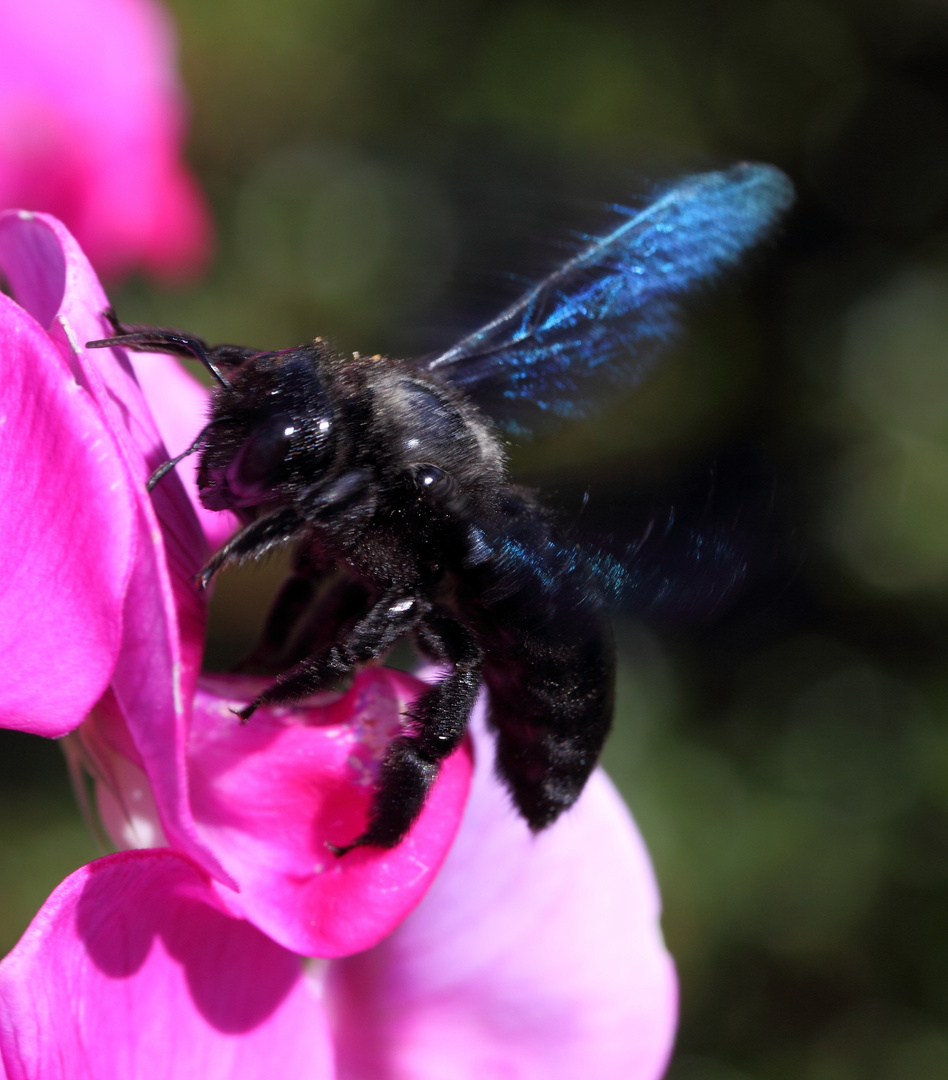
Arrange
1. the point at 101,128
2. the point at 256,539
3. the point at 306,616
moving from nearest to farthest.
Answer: the point at 256,539 < the point at 306,616 < the point at 101,128

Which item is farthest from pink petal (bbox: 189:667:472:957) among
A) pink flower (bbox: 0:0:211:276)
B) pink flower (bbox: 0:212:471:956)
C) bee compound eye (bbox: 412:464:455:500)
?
pink flower (bbox: 0:0:211:276)

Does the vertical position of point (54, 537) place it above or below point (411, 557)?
above

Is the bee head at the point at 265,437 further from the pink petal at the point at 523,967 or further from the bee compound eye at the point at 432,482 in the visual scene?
the pink petal at the point at 523,967

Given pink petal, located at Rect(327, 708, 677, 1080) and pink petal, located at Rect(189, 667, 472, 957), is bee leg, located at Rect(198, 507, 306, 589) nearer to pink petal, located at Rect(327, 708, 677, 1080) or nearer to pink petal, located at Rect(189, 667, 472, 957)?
pink petal, located at Rect(189, 667, 472, 957)

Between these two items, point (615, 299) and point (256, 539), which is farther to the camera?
point (615, 299)

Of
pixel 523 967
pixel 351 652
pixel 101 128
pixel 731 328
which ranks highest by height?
pixel 351 652

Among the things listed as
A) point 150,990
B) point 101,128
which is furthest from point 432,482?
point 101,128

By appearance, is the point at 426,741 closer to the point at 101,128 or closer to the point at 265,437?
the point at 265,437

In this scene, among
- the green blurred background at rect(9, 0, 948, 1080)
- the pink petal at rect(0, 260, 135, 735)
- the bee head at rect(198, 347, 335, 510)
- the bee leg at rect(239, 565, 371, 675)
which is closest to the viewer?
the pink petal at rect(0, 260, 135, 735)
